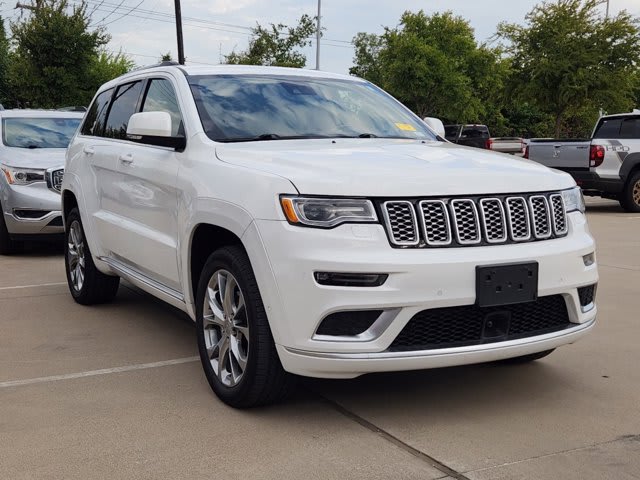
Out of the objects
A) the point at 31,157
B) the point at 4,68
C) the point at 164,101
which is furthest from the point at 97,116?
the point at 4,68

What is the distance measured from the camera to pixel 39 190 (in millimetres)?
9312

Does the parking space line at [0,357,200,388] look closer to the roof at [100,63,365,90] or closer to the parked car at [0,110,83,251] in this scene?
the roof at [100,63,365,90]

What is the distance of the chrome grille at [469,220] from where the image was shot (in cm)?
353

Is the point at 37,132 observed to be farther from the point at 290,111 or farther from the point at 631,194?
the point at 631,194

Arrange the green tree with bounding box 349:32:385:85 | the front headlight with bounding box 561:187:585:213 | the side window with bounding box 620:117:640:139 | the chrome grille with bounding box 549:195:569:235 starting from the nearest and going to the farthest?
the chrome grille with bounding box 549:195:569:235 → the front headlight with bounding box 561:187:585:213 → the side window with bounding box 620:117:640:139 → the green tree with bounding box 349:32:385:85

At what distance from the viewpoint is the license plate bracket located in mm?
3551

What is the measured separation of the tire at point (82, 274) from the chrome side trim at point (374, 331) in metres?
3.24

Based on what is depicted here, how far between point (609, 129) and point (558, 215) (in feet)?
37.6

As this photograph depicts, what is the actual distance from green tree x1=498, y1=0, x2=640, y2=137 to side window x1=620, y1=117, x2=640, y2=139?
15603 millimetres

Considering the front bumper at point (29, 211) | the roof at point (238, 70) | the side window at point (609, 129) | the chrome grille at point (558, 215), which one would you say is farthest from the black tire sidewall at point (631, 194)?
the chrome grille at point (558, 215)

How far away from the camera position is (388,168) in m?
3.71

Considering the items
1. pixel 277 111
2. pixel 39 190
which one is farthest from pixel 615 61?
pixel 277 111

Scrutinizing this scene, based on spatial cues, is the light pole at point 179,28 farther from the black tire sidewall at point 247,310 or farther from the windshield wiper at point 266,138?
the black tire sidewall at point 247,310

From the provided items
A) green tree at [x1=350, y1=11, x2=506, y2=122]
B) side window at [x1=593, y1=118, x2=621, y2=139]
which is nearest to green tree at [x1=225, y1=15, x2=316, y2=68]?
green tree at [x1=350, y1=11, x2=506, y2=122]
